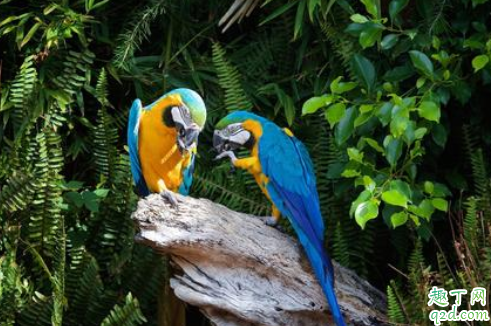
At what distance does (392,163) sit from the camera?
325 cm

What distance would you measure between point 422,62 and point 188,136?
2.82ft

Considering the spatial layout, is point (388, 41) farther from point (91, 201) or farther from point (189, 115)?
point (91, 201)

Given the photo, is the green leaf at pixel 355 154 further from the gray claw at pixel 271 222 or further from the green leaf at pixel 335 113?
the gray claw at pixel 271 222

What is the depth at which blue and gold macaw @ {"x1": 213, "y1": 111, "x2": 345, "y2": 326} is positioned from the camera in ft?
10.6

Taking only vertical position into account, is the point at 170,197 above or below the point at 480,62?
below

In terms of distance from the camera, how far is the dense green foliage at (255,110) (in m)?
3.38

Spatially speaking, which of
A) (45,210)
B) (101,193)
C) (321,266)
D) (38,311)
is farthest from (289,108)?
(38,311)

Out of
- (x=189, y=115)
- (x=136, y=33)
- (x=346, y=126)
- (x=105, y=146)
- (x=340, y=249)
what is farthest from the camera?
(x=136, y=33)

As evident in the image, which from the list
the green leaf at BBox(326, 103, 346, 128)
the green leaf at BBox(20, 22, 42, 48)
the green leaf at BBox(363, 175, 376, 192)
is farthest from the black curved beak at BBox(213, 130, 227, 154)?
the green leaf at BBox(20, 22, 42, 48)

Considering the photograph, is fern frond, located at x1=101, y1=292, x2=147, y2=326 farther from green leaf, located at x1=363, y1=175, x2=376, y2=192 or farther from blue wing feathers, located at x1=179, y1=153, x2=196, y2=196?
green leaf, located at x1=363, y1=175, x2=376, y2=192

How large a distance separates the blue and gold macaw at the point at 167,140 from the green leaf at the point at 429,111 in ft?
2.44

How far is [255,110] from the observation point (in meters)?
4.26

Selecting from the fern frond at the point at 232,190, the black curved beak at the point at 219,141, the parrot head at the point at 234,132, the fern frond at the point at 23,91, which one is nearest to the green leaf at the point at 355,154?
the parrot head at the point at 234,132

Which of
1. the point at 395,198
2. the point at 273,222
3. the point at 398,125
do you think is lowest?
the point at 273,222
